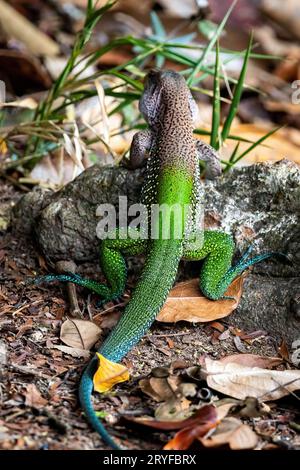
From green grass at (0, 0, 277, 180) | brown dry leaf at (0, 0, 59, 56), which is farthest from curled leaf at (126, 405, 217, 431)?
brown dry leaf at (0, 0, 59, 56)

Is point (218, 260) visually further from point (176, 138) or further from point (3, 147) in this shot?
point (3, 147)

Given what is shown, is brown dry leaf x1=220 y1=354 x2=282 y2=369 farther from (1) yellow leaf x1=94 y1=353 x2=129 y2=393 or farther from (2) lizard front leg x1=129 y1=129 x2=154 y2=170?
(2) lizard front leg x1=129 y1=129 x2=154 y2=170

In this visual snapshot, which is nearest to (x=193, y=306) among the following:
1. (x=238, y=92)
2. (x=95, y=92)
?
(x=238, y=92)

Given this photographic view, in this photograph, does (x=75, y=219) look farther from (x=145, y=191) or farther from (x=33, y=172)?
(x=33, y=172)

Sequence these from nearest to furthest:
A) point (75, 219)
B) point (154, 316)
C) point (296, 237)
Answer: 1. point (154, 316)
2. point (296, 237)
3. point (75, 219)

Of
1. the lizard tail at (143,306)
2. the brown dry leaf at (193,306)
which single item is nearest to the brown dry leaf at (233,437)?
the lizard tail at (143,306)

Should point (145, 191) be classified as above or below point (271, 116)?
below
